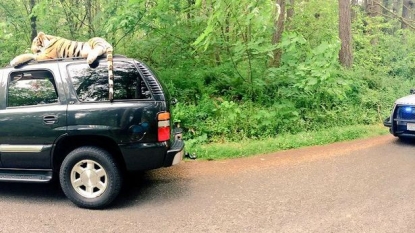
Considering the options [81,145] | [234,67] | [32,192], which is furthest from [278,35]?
[32,192]

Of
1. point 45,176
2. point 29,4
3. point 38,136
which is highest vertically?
point 29,4

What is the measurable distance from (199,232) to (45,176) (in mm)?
2226

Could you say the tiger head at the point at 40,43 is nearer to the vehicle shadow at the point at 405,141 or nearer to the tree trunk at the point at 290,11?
the vehicle shadow at the point at 405,141

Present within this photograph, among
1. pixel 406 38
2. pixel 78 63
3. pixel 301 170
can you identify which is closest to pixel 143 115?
pixel 78 63

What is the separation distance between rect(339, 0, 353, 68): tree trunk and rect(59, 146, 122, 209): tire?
31.5ft

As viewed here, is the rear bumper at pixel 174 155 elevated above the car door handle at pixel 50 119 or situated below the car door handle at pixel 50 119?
below

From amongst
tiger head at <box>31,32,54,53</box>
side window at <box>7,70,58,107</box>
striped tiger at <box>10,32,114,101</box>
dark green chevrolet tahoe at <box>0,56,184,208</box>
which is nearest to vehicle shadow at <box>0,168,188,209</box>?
dark green chevrolet tahoe at <box>0,56,184,208</box>

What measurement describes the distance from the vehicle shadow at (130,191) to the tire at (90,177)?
0.24 m

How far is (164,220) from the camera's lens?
172 inches

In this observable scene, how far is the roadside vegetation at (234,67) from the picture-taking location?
27.3ft

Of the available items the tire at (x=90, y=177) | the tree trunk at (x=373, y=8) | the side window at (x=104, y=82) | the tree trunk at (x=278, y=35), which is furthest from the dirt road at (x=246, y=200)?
the tree trunk at (x=373, y=8)

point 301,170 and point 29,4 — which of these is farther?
point 29,4

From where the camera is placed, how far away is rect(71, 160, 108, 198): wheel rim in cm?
470

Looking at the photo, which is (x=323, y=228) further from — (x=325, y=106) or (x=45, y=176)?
(x=325, y=106)
